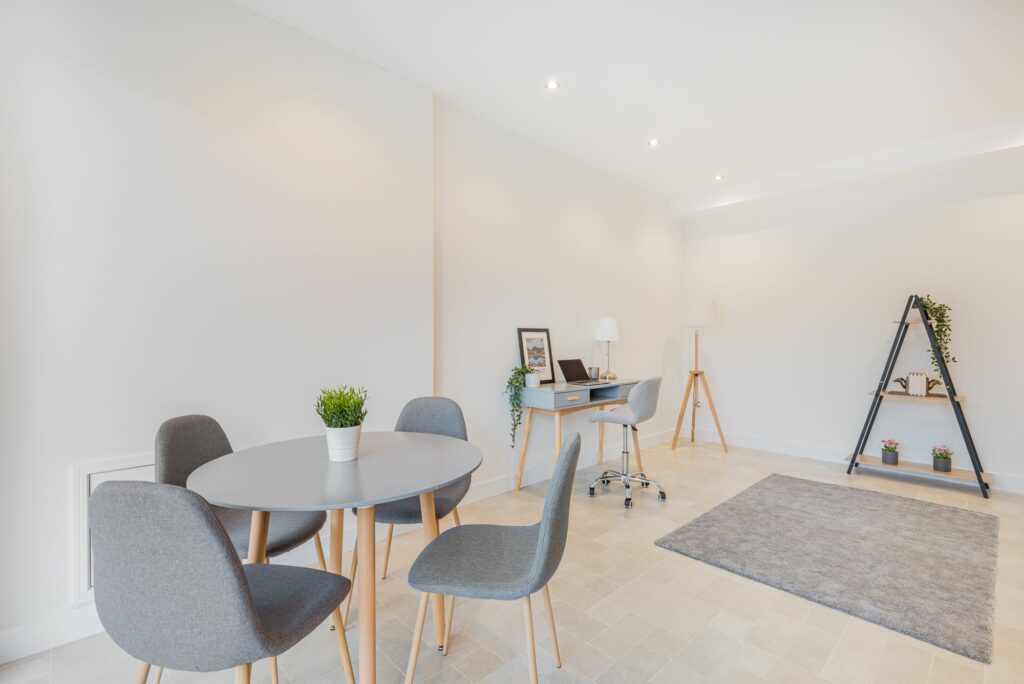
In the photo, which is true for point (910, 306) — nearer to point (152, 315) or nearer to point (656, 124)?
point (656, 124)

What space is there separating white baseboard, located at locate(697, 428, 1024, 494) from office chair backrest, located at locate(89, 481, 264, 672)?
520cm

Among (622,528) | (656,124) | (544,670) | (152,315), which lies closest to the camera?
(544,670)

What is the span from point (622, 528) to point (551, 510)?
194 cm

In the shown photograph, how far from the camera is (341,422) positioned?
1716 millimetres

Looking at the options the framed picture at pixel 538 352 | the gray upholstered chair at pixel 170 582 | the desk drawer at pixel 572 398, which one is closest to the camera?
the gray upholstered chair at pixel 170 582

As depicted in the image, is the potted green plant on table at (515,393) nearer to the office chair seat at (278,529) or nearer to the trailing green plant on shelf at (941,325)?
the office chair seat at (278,529)

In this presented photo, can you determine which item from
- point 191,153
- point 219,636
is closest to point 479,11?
point 191,153

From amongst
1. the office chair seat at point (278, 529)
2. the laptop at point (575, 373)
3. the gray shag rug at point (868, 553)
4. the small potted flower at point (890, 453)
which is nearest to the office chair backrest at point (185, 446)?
the office chair seat at point (278, 529)

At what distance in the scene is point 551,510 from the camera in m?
1.39

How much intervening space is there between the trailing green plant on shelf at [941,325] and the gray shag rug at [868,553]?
1343 millimetres

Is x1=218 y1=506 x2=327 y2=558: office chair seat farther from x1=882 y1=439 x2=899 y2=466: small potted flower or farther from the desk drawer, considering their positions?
x1=882 y1=439 x2=899 y2=466: small potted flower

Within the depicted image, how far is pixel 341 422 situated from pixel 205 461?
72cm

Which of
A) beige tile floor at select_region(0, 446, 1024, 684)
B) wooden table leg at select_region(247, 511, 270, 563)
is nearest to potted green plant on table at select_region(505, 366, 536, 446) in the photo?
beige tile floor at select_region(0, 446, 1024, 684)

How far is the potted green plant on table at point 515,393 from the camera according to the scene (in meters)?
3.73
